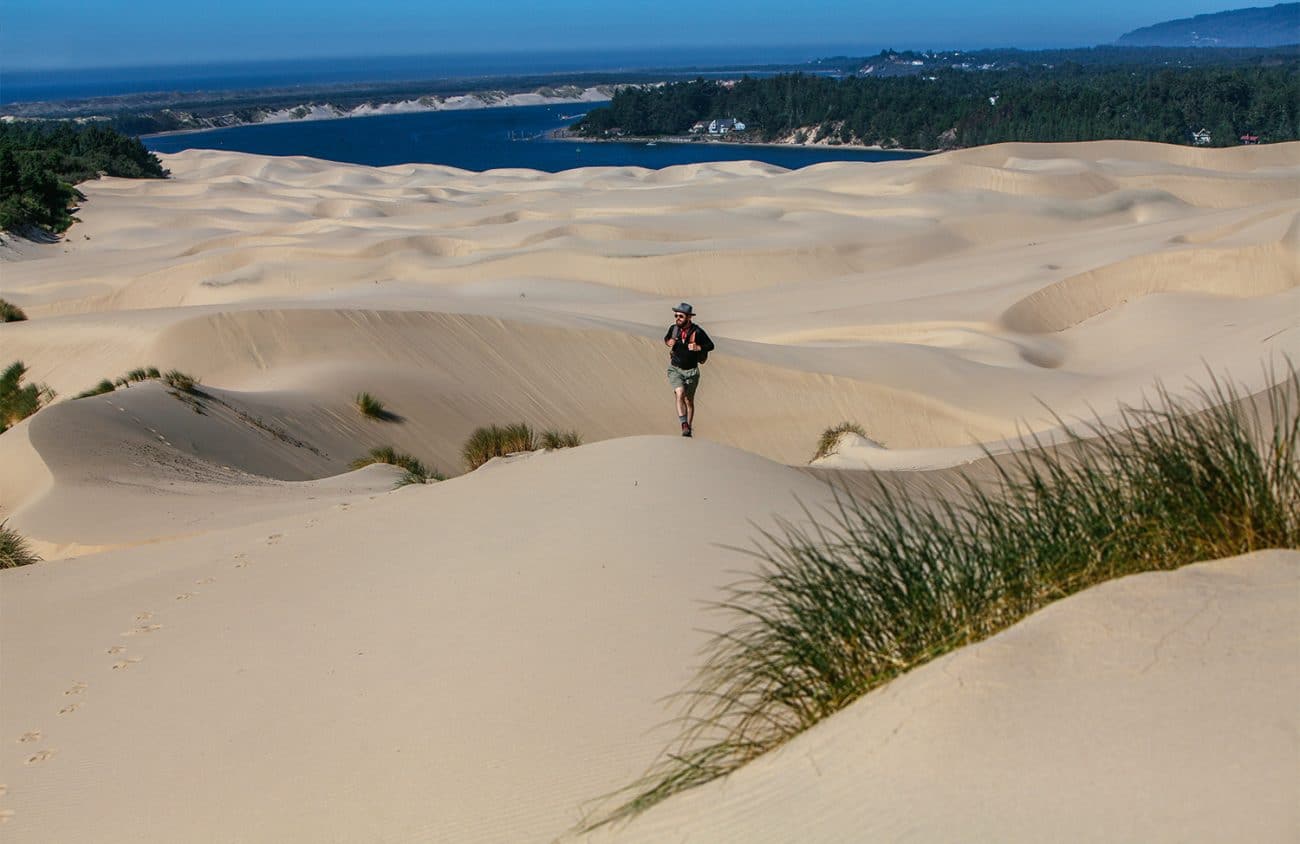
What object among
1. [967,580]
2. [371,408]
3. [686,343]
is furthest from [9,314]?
[967,580]

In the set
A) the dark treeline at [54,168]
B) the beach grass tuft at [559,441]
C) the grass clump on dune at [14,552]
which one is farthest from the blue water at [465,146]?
the grass clump on dune at [14,552]

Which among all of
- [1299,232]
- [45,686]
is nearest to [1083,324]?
[1299,232]

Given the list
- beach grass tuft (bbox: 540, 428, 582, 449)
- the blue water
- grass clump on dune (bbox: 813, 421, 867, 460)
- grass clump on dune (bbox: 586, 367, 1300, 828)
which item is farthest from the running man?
the blue water

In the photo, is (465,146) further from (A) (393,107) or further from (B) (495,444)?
(B) (495,444)

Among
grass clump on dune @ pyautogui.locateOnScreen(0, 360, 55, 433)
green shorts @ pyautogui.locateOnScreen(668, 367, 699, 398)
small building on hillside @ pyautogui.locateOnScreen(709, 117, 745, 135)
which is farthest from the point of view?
small building on hillside @ pyautogui.locateOnScreen(709, 117, 745, 135)

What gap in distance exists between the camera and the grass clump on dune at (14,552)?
308 inches

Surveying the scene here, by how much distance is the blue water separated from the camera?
3484 inches

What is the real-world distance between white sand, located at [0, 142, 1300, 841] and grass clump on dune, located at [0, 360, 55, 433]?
36cm

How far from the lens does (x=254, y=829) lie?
4.00m

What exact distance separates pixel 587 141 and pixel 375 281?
271 feet

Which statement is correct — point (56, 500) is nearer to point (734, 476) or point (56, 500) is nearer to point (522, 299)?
point (734, 476)

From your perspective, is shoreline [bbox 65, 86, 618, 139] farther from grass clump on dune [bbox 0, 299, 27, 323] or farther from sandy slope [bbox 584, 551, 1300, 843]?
sandy slope [bbox 584, 551, 1300, 843]

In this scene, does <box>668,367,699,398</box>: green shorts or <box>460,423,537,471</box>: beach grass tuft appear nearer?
<box>668,367,699,398</box>: green shorts

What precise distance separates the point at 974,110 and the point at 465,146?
4036 centimetres
